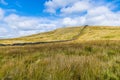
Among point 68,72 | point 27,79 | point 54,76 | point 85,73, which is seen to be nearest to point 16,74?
point 27,79

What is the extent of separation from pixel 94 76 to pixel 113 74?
0.70m

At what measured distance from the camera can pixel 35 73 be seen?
6.32m

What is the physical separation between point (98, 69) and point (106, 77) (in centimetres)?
46

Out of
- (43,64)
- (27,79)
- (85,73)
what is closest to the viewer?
(27,79)

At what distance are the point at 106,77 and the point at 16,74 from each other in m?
2.66

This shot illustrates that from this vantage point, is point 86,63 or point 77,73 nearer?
point 77,73

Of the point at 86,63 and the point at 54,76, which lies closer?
the point at 54,76

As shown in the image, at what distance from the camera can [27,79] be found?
600cm

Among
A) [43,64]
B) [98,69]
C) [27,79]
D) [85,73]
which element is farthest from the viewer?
[43,64]

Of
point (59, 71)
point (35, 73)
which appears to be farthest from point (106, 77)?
point (35, 73)

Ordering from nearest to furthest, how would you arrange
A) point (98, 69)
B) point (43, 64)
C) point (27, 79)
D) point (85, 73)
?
point (27, 79)
point (85, 73)
point (98, 69)
point (43, 64)

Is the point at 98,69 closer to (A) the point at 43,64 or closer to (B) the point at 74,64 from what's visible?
(B) the point at 74,64

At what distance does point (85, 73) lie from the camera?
638cm

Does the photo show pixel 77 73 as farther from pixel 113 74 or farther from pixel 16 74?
pixel 16 74
